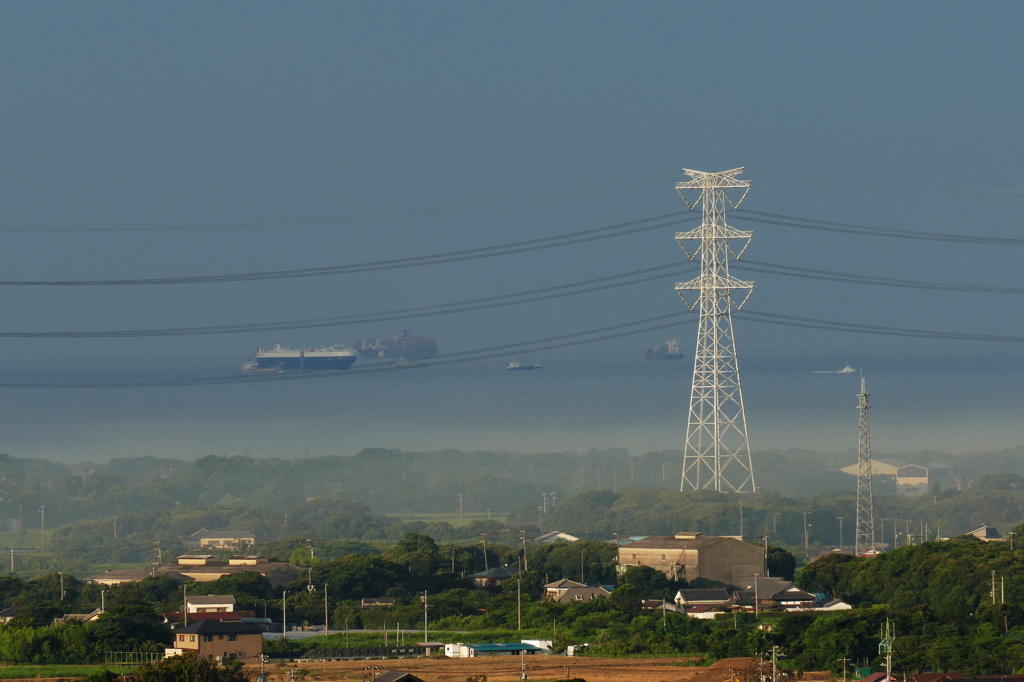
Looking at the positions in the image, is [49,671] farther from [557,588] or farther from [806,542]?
[806,542]

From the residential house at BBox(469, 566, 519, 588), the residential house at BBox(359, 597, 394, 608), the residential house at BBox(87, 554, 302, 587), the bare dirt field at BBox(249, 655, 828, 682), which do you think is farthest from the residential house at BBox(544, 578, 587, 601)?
the bare dirt field at BBox(249, 655, 828, 682)

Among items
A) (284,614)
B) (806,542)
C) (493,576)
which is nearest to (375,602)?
(284,614)

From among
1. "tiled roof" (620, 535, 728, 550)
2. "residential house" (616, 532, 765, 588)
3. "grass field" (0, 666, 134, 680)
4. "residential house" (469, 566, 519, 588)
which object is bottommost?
"grass field" (0, 666, 134, 680)

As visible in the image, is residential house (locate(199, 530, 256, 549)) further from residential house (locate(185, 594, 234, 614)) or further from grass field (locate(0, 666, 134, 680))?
grass field (locate(0, 666, 134, 680))

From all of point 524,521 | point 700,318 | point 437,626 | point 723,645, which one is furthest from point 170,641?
point 524,521

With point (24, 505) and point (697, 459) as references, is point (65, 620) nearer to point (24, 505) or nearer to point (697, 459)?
point (697, 459)

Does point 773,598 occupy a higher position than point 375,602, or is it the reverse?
point 773,598

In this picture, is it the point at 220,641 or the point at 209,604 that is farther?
the point at 209,604
